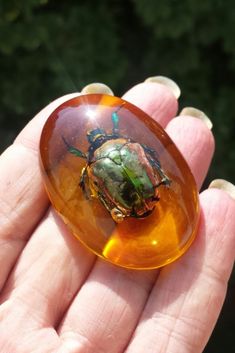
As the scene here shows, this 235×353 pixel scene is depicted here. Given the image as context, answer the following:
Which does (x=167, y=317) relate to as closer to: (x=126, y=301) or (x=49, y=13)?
(x=126, y=301)

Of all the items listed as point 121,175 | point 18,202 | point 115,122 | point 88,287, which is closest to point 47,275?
point 88,287

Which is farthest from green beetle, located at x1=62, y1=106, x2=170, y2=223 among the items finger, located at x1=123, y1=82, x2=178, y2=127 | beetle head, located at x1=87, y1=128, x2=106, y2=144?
finger, located at x1=123, y1=82, x2=178, y2=127

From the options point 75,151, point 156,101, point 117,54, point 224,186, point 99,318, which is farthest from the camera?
point 117,54

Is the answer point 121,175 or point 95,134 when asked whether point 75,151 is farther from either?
point 121,175

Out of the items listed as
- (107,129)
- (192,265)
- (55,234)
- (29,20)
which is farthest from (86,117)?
(29,20)

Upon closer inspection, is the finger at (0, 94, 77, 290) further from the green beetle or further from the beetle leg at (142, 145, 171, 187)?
the beetle leg at (142, 145, 171, 187)

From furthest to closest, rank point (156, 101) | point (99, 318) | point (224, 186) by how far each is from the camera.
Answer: point (156, 101)
point (224, 186)
point (99, 318)

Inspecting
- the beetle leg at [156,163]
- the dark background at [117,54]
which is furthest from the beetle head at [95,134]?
the dark background at [117,54]
